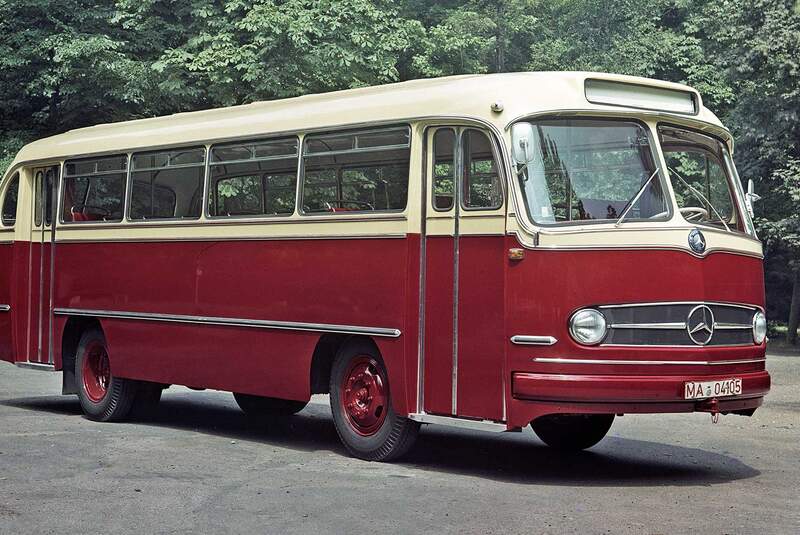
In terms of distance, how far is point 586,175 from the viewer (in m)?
11.0

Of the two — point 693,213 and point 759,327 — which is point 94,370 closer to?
point 693,213

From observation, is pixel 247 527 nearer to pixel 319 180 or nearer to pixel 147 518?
pixel 147 518

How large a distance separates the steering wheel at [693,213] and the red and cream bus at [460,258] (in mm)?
19

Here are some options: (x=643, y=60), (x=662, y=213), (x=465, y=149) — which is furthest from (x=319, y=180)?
(x=643, y=60)

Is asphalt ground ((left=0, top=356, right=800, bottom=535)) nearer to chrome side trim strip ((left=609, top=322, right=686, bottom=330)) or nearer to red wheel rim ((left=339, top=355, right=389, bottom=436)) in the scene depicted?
red wheel rim ((left=339, top=355, right=389, bottom=436))

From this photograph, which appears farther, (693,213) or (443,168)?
(443,168)

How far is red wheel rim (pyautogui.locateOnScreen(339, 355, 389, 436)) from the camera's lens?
477 inches

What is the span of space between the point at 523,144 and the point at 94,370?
688cm

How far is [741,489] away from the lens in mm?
10828

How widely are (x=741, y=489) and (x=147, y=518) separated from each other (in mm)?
4366

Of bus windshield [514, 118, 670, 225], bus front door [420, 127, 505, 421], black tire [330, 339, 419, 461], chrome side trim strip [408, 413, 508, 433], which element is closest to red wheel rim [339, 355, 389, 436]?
black tire [330, 339, 419, 461]

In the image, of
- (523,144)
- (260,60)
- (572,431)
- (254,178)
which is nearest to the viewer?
(523,144)

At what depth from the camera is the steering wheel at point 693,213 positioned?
36.6ft

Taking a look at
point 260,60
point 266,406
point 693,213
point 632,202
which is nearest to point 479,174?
point 632,202
